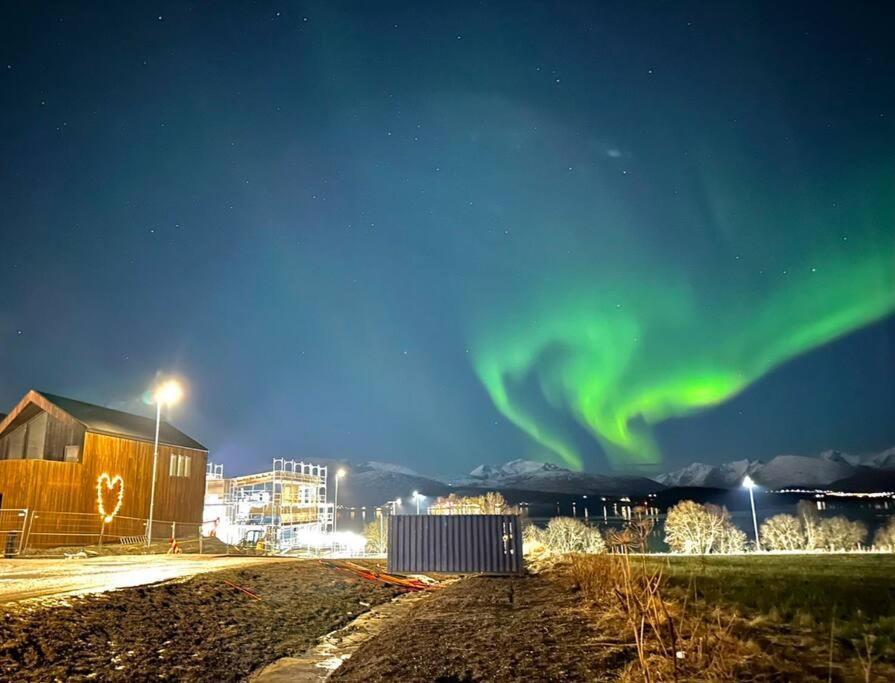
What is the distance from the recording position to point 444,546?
22.5m

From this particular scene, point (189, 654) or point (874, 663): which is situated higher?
point (874, 663)

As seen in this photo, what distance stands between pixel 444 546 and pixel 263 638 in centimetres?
1124

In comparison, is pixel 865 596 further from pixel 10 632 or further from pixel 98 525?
pixel 98 525

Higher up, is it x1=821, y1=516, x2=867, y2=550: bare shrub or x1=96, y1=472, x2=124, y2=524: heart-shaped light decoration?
x1=96, y1=472, x2=124, y2=524: heart-shaped light decoration

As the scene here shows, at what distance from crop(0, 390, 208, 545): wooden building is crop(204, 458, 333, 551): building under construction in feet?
35.3

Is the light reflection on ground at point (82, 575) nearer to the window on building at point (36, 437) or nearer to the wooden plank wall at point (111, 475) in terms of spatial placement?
the wooden plank wall at point (111, 475)

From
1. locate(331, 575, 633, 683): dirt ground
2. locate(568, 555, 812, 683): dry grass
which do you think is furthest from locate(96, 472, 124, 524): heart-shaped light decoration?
locate(568, 555, 812, 683): dry grass

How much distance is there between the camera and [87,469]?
1380 inches

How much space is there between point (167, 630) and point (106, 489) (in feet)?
94.6

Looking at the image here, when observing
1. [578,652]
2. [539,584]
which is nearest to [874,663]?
[578,652]

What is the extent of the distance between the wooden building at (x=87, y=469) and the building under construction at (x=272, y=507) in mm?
10748

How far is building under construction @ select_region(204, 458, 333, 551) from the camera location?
5378 centimetres

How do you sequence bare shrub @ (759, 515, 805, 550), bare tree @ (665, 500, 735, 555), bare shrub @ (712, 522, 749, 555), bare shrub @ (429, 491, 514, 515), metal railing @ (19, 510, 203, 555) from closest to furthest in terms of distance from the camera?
1. metal railing @ (19, 510, 203, 555)
2. bare shrub @ (429, 491, 514, 515)
3. bare shrub @ (759, 515, 805, 550)
4. bare shrub @ (712, 522, 749, 555)
5. bare tree @ (665, 500, 735, 555)

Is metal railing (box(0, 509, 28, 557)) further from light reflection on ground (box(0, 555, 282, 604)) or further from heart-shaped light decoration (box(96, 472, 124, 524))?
light reflection on ground (box(0, 555, 282, 604))
